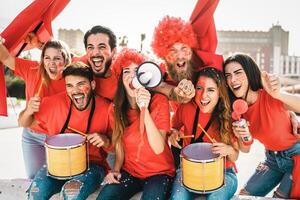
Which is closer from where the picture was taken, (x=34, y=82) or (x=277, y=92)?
(x=277, y=92)

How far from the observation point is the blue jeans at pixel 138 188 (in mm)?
2488

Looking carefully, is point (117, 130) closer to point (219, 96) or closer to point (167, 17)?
point (219, 96)

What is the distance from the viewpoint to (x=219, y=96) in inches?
105

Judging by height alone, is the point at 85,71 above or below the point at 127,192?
above

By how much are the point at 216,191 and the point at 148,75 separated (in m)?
0.86

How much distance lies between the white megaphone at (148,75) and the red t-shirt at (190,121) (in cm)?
47

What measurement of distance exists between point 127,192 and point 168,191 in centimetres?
29

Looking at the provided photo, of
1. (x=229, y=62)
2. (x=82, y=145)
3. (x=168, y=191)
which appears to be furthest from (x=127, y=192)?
(x=229, y=62)

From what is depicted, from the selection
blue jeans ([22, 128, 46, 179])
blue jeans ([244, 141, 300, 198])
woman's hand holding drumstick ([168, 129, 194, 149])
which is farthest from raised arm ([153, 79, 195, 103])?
blue jeans ([22, 128, 46, 179])

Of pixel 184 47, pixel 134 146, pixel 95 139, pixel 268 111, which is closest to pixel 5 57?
pixel 95 139

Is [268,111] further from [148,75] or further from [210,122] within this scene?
[148,75]

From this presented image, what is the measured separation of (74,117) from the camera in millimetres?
2814

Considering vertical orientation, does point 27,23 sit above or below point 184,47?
above

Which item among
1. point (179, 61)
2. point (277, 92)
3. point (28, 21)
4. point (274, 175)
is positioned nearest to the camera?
point (277, 92)
